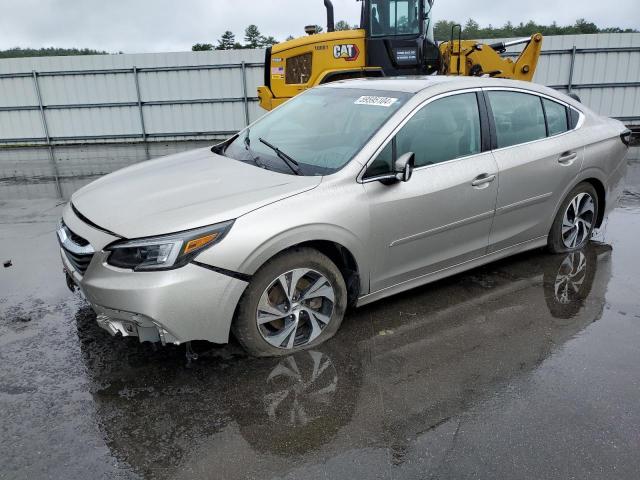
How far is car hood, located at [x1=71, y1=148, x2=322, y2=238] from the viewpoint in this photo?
2.96 meters

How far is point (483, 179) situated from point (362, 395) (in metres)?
1.87

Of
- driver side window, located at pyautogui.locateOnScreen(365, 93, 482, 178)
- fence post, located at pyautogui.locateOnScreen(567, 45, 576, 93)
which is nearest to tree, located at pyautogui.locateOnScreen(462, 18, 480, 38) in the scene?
fence post, located at pyautogui.locateOnScreen(567, 45, 576, 93)

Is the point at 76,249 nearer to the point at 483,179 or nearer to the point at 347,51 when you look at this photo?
the point at 483,179

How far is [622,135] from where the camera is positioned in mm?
4965

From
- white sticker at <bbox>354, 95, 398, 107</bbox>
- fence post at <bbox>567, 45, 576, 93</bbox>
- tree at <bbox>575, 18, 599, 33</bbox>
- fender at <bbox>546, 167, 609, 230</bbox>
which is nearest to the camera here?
white sticker at <bbox>354, 95, 398, 107</bbox>

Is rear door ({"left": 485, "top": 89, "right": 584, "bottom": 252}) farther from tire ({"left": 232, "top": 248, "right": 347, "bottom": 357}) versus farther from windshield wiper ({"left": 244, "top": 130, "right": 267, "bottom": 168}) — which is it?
windshield wiper ({"left": 244, "top": 130, "right": 267, "bottom": 168})

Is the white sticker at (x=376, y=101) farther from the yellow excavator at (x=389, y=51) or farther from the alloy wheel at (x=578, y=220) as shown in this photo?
the yellow excavator at (x=389, y=51)

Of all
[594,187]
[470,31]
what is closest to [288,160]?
[594,187]

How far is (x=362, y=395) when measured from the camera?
299cm

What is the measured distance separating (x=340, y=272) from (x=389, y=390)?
2.74ft

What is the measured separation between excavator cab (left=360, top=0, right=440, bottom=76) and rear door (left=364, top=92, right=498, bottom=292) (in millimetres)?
5861

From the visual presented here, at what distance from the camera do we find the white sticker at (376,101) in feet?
12.5

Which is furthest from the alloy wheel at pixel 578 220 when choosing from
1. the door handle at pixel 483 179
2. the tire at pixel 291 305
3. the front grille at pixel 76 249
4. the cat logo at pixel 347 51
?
the cat logo at pixel 347 51

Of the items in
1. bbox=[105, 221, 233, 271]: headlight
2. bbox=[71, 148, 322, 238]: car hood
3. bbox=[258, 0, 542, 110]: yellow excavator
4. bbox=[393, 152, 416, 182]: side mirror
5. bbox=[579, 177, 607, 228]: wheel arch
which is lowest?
bbox=[579, 177, 607, 228]: wheel arch
